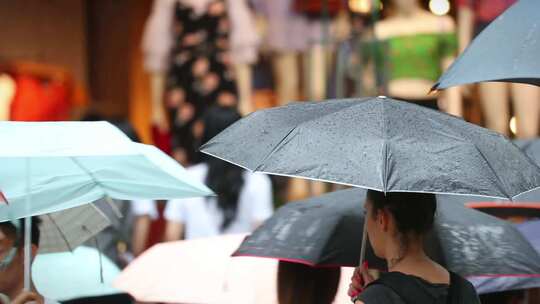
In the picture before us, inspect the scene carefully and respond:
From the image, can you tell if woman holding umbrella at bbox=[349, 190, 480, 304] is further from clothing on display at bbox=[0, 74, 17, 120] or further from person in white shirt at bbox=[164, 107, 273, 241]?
clothing on display at bbox=[0, 74, 17, 120]

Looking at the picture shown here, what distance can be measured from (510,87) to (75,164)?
13.7ft

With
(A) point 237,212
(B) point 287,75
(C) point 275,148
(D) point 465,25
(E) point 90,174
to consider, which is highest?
(D) point 465,25

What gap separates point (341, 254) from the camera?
4363 mm

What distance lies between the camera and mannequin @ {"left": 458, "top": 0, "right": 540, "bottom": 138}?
7.61 meters

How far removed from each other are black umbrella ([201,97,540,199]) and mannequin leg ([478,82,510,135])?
12.5ft

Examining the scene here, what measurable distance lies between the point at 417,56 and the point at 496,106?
59cm

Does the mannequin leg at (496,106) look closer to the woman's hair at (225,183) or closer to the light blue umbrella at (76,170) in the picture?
the woman's hair at (225,183)

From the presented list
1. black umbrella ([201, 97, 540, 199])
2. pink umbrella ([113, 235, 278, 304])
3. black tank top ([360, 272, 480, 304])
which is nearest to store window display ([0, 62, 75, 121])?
pink umbrella ([113, 235, 278, 304])

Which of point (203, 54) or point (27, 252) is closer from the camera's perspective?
point (27, 252)

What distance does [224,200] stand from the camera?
22.4 ft

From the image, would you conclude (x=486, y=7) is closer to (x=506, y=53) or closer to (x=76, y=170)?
(x=506, y=53)

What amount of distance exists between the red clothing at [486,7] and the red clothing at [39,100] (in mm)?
3439

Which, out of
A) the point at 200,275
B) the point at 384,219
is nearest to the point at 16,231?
the point at 200,275

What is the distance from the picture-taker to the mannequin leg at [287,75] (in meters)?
8.60
